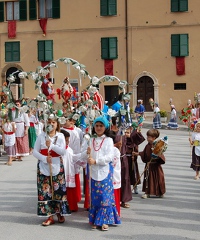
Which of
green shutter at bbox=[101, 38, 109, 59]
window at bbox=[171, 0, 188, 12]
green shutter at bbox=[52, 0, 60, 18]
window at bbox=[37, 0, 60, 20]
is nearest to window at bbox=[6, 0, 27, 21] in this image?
window at bbox=[37, 0, 60, 20]

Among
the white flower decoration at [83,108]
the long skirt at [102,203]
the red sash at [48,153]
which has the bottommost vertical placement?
the long skirt at [102,203]

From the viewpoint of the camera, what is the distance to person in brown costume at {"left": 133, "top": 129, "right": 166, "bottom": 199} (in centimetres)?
975

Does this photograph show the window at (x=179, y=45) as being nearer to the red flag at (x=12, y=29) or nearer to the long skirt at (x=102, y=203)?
the red flag at (x=12, y=29)

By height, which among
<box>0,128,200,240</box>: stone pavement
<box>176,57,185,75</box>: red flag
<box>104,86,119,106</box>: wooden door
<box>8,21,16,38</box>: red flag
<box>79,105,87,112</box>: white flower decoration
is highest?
<box>8,21,16,38</box>: red flag

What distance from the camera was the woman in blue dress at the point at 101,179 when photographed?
742 cm

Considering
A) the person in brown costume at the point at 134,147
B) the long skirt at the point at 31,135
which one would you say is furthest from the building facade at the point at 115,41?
the person in brown costume at the point at 134,147

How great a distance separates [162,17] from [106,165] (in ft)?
88.3

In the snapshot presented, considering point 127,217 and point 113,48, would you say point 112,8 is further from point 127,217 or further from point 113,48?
point 127,217

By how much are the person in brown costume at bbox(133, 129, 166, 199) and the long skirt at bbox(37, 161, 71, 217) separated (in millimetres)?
2357

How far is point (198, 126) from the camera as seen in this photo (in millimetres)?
11562

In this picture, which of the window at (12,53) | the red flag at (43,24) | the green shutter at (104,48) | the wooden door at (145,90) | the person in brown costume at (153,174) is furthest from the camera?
the window at (12,53)

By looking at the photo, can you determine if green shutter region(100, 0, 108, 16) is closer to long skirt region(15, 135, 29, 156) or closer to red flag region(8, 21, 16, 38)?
red flag region(8, 21, 16, 38)

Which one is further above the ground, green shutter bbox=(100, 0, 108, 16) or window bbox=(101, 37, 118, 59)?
green shutter bbox=(100, 0, 108, 16)

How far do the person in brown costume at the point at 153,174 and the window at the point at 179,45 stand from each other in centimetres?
2403
